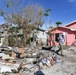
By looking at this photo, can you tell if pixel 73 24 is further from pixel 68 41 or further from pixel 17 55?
pixel 17 55

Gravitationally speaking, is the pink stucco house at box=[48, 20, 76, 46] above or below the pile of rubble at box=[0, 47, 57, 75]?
above

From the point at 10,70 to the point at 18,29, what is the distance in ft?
62.5

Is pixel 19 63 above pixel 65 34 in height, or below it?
below

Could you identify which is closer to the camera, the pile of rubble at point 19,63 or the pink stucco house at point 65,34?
the pile of rubble at point 19,63

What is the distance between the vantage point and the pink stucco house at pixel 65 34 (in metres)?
25.6

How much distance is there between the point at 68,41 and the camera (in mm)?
25875

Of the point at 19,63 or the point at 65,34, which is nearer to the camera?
the point at 19,63

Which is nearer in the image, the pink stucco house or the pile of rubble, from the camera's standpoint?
the pile of rubble

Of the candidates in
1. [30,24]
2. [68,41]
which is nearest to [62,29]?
[68,41]

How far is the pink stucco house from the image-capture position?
84.1ft

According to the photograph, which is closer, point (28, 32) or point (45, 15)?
point (28, 32)

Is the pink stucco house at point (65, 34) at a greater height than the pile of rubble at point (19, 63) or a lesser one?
greater

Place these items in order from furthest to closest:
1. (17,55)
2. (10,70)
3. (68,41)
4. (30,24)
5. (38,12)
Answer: (38,12), (30,24), (68,41), (17,55), (10,70)

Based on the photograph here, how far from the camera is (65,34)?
2609 centimetres
